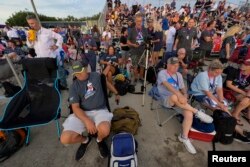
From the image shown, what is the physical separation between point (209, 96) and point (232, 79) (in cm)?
70

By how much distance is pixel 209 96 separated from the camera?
2.70 metres

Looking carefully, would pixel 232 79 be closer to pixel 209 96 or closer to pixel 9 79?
pixel 209 96

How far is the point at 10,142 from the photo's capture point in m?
2.29

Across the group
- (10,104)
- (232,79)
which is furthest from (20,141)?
(232,79)

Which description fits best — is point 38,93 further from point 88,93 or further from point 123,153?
point 123,153

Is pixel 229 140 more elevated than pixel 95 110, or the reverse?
pixel 95 110

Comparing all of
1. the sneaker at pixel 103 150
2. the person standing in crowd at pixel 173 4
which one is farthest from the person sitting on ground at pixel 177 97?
the person standing in crowd at pixel 173 4

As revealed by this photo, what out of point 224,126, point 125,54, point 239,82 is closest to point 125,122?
point 224,126

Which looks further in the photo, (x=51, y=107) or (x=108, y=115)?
(x=51, y=107)

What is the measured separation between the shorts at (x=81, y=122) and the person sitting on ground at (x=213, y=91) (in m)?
1.62

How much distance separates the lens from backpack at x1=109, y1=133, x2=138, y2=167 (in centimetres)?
192

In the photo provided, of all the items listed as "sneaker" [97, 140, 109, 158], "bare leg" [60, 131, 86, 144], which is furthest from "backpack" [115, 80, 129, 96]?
"bare leg" [60, 131, 86, 144]

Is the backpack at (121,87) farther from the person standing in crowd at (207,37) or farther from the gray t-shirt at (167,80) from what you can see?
the person standing in crowd at (207,37)

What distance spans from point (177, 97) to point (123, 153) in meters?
1.08
